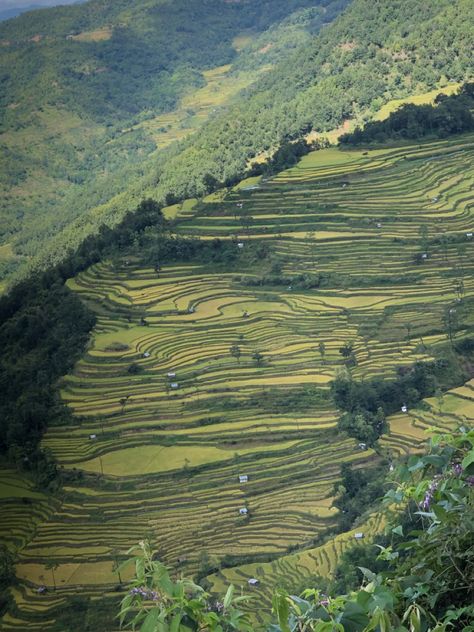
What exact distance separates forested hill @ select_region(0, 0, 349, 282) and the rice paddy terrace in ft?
59.1

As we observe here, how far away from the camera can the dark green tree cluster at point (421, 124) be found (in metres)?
23.4

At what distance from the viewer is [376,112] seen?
26906mm

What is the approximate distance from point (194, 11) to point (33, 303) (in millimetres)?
56952

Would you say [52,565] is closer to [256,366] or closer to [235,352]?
[256,366]

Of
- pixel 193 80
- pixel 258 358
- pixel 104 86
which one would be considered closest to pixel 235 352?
pixel 258 358

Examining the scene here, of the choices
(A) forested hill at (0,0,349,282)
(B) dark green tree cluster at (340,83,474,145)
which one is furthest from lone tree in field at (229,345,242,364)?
(A) forested hill at (0,0,349,282)

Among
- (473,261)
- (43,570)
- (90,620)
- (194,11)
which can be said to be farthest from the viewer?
(194,11)

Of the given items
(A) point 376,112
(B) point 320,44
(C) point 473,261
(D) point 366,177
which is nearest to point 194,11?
(B) point 320,44

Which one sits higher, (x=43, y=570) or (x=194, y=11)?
(x=194, y=11)

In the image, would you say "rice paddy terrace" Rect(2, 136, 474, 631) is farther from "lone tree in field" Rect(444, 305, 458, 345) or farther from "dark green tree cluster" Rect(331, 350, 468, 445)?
"dark green tree cluster" Rect(331, 350, 468, 445)

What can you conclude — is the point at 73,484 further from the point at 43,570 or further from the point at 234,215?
the point at 234,215

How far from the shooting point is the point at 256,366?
15148mm

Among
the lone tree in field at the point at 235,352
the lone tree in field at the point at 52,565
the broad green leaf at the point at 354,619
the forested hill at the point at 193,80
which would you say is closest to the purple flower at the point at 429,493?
the broad green leaf at the point at 354,619

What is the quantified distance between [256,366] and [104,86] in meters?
49.5
